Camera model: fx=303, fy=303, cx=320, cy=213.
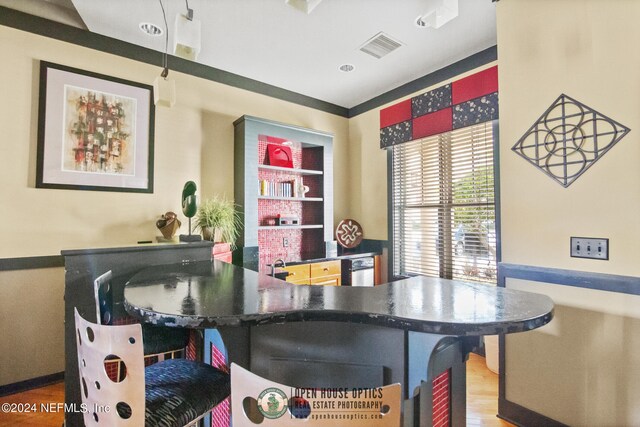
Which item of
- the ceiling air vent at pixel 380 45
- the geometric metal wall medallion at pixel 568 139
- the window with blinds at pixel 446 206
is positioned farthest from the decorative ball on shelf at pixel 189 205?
the window with blinds at pixel 446 206

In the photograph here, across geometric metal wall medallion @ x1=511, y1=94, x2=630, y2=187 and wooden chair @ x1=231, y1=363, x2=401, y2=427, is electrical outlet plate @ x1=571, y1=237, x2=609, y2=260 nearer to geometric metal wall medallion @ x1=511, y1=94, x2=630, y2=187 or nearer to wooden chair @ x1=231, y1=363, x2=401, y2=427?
geometric metal wall medallion @ x1=511, y1=94, x2=630, y2=187

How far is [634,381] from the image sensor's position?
1.49 m

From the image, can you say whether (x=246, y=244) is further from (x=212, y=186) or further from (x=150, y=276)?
(x=150, y=276)

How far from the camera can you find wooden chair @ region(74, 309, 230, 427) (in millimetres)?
875

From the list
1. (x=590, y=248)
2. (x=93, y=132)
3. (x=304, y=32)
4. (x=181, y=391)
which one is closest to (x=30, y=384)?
(x=93, y=132)

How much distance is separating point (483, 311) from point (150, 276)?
1.43m

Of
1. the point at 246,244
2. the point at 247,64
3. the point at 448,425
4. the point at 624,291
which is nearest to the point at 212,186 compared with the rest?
the point at 246,244

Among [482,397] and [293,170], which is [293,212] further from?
[482,397]

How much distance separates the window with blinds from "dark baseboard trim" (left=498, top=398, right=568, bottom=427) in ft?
3.70

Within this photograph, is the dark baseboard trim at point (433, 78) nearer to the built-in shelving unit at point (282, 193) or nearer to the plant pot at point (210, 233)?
the built-in shelving unit at point (282, 193)

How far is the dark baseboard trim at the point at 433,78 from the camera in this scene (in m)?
2.84

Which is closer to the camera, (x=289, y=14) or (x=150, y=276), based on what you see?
(x=150, y=276)

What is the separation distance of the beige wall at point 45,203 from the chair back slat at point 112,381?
1.94 meters

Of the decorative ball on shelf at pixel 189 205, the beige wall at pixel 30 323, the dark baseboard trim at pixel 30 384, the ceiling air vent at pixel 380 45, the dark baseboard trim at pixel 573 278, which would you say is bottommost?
the dark baseboard trim at pixel 30 384
